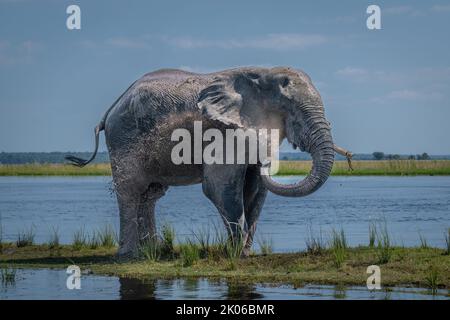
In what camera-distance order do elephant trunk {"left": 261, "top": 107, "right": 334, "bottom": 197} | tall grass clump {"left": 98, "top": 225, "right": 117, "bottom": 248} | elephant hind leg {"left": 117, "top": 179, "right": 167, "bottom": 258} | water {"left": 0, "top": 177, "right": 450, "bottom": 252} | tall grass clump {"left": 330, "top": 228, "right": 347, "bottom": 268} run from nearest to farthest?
tall grass clump {"left": 330, "top": 228, "right": 347, "bottom": 268}, elephant trunk {"left": 261, "top": 107, "right": 334, "bottom": 197}, elephant hind leg {"left": 117, "top": 179, "right": 167, "bottom": 258}, tall grass clump {"left": 98, "top": 225, "right": 117, "bottom": 248}, water {"left": 0, "top": 177, "right": 450, "bottom": 252}

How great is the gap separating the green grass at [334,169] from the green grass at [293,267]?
3735 centimetres

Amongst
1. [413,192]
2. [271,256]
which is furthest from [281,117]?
[413,192]

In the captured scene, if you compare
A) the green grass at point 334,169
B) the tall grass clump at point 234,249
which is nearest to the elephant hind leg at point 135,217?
the tall grass clump at point 234,249

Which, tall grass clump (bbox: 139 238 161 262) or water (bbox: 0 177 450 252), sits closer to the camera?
tall grass clump (bbox: 139 238 161 262)

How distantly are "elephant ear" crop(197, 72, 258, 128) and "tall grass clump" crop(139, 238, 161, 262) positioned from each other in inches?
99.0

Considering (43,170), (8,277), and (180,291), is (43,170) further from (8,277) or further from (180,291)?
(180,291)

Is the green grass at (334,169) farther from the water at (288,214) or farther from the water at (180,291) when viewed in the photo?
the water at (180,291)

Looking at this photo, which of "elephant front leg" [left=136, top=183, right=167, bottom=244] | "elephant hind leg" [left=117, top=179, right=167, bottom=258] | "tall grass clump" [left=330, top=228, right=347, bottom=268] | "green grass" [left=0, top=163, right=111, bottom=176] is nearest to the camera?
"tall grass clump" [left=330, top=228, right=347, bottom=268]

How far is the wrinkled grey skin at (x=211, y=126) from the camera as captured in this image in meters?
15.9

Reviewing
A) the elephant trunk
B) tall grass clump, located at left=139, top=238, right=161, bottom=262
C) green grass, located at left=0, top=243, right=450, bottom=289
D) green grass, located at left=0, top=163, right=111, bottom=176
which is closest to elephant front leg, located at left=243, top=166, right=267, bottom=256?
green grass, located at left=0, top=243, right=450, bottom=289

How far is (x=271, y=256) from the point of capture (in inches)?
635

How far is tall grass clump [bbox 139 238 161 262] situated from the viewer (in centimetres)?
1680

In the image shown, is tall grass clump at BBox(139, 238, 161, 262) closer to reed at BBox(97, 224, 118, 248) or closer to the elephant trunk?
reed at BBox(97, 224, 118, 248)
